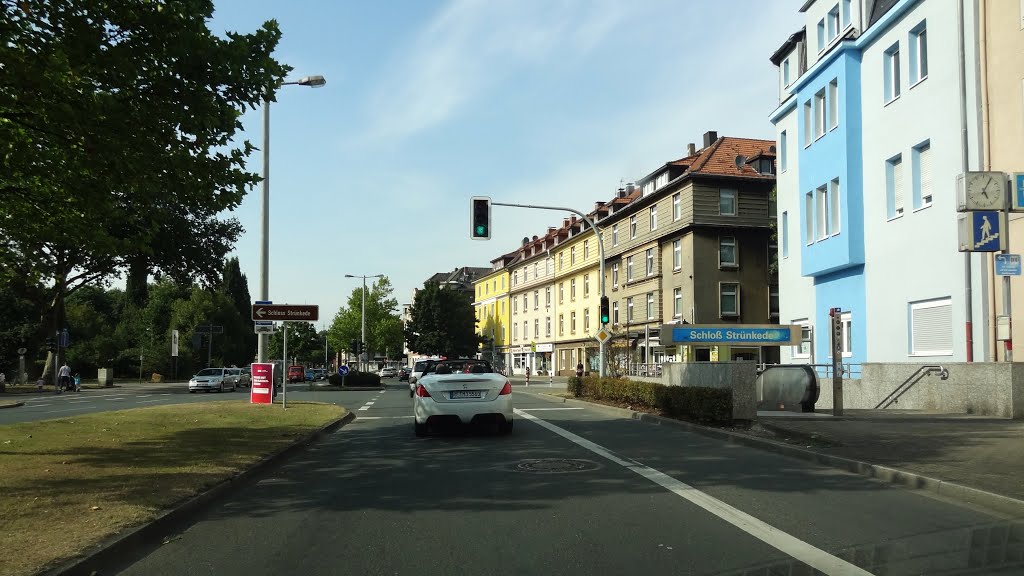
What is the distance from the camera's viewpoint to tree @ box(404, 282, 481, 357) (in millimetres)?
87500

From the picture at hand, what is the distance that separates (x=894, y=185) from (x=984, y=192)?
32.0 feet

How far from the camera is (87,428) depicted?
14.6 m

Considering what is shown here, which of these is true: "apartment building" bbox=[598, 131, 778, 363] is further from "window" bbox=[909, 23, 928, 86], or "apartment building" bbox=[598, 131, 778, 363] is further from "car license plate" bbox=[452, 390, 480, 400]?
"car license plate" bbox=[452, 390, 480, 400]

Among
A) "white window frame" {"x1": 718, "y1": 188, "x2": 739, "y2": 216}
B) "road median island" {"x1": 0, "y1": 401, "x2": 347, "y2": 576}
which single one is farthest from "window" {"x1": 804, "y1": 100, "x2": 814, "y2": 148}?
"road median island" {"x1": 0, "y1": 401, "x2": 347, "y2": 576}

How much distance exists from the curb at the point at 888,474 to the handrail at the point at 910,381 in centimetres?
743

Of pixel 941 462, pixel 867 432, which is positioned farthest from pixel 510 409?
pixel 941 462

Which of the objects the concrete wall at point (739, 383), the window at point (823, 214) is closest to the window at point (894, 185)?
the window at point (823, 214)

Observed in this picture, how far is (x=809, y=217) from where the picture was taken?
91.7 feet

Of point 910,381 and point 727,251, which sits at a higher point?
point 727,251

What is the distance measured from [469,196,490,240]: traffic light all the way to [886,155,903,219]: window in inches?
458

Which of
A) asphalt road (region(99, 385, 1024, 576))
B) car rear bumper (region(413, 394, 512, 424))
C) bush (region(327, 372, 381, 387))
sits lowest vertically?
bush (region(327, 372, 381, 387))

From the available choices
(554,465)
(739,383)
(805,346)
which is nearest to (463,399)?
(554,465)

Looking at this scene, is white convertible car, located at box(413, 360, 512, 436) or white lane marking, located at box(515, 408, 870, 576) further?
white convertible car, located at box(413, 360, 512, 436)

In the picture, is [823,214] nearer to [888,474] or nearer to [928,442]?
[928,442]
